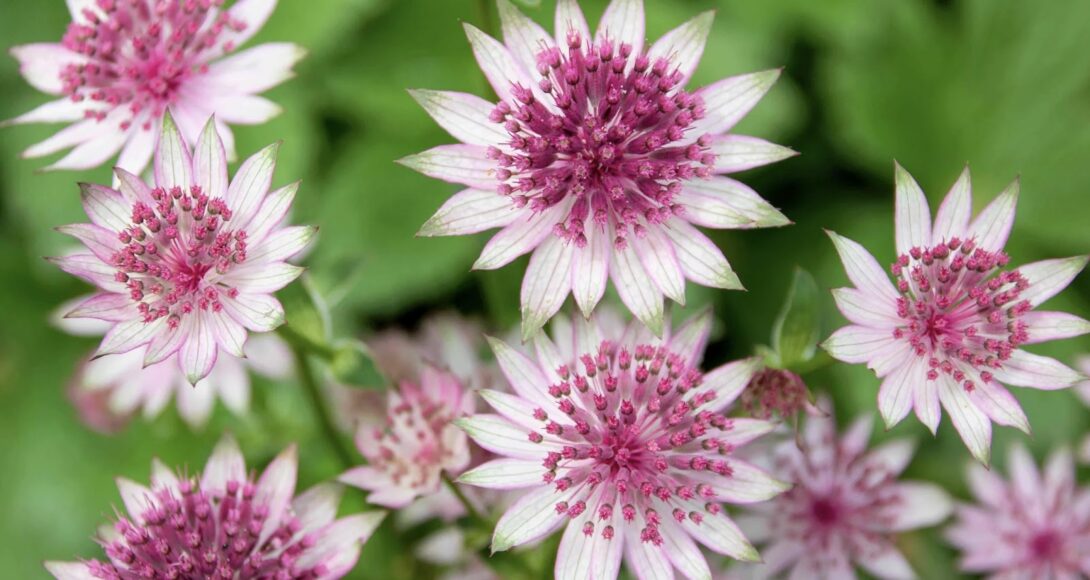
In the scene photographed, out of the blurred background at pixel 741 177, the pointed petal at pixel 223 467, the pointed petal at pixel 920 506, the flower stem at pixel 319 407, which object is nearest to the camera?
the pointed petal at pixel 223 467

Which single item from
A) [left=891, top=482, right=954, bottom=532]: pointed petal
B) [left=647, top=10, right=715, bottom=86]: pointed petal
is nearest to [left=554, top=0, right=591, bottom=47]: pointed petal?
[left=647, top=10, right=715, bottom=86]: pointed petal

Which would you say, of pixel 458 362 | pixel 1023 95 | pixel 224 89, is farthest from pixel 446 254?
pixel 1023 95

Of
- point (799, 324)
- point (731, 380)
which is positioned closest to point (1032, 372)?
point (799, 324)

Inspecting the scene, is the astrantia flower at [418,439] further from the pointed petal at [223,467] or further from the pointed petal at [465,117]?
the pointed petal at [465,117]

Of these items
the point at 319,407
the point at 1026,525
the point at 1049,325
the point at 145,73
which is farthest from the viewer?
the point at 1026,525

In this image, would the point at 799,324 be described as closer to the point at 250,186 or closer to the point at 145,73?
the point at 250,186

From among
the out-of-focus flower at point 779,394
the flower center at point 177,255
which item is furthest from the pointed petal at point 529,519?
the flower center at point 177,255

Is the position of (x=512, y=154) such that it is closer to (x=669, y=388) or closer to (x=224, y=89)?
(x=669, y=388)
